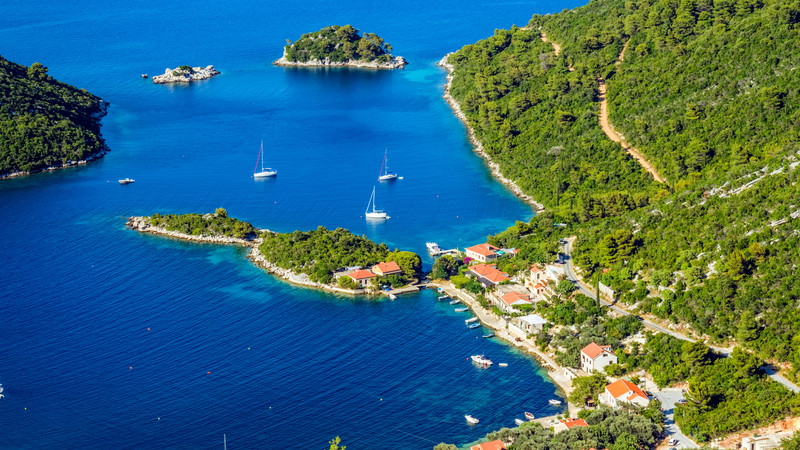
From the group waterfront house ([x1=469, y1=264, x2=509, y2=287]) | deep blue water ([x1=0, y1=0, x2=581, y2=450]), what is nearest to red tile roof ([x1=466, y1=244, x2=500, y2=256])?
waterfront house ([x1=469, y1=264, x2=509, y2=287])

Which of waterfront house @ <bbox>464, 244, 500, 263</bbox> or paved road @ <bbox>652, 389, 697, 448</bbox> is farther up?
waterfront house @ <bbox>464, 244, 500, 263</bbox>

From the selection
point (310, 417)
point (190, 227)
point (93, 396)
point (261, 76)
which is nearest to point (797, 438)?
Result: point (310, 417)

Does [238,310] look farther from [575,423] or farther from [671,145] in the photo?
[671,145]

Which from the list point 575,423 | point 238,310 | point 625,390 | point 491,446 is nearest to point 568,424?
point 575,423

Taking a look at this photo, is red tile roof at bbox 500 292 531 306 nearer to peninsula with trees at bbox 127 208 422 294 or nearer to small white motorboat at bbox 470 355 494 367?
small white motorboat at bbox 470 355 494 367

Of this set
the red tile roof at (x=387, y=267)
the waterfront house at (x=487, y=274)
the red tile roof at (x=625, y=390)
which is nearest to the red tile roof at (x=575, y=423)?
the red tile roof at (x=625, y=390)

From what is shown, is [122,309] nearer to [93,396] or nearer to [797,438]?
[93,396]

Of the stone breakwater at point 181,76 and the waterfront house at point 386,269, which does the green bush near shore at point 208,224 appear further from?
the stone breakwater at point 181,76
